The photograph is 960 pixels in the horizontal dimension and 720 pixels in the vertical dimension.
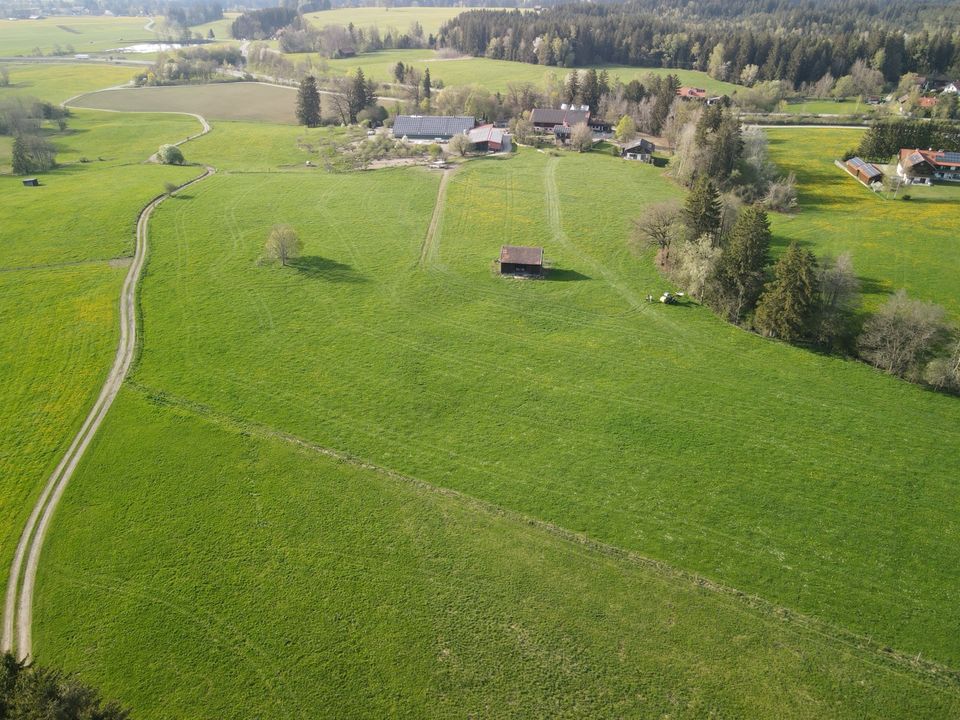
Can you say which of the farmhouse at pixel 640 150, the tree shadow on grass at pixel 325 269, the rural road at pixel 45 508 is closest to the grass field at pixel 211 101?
the farmhouse at pixel 640 150

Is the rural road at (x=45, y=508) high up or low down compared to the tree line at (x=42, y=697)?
down

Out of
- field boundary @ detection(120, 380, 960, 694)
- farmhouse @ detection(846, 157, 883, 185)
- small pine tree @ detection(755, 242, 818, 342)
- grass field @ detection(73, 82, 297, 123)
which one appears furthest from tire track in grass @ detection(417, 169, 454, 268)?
grass field @ detection(73, 82, 297, 123)

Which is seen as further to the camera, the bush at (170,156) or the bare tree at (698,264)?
the bush at (170,156)

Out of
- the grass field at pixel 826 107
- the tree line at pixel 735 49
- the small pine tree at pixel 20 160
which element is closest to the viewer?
the small pine tree at pixel 20 160

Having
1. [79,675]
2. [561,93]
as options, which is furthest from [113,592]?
[561,93]

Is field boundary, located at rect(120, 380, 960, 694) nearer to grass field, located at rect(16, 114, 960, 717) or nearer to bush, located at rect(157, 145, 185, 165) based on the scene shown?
grass field, located at rect(16, 114, 960, 717)

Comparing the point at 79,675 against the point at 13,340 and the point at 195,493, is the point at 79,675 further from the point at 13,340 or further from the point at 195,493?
the point at 13,340

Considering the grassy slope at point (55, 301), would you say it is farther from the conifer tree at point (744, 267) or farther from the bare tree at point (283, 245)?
the conifer tree at point (744, 267)
